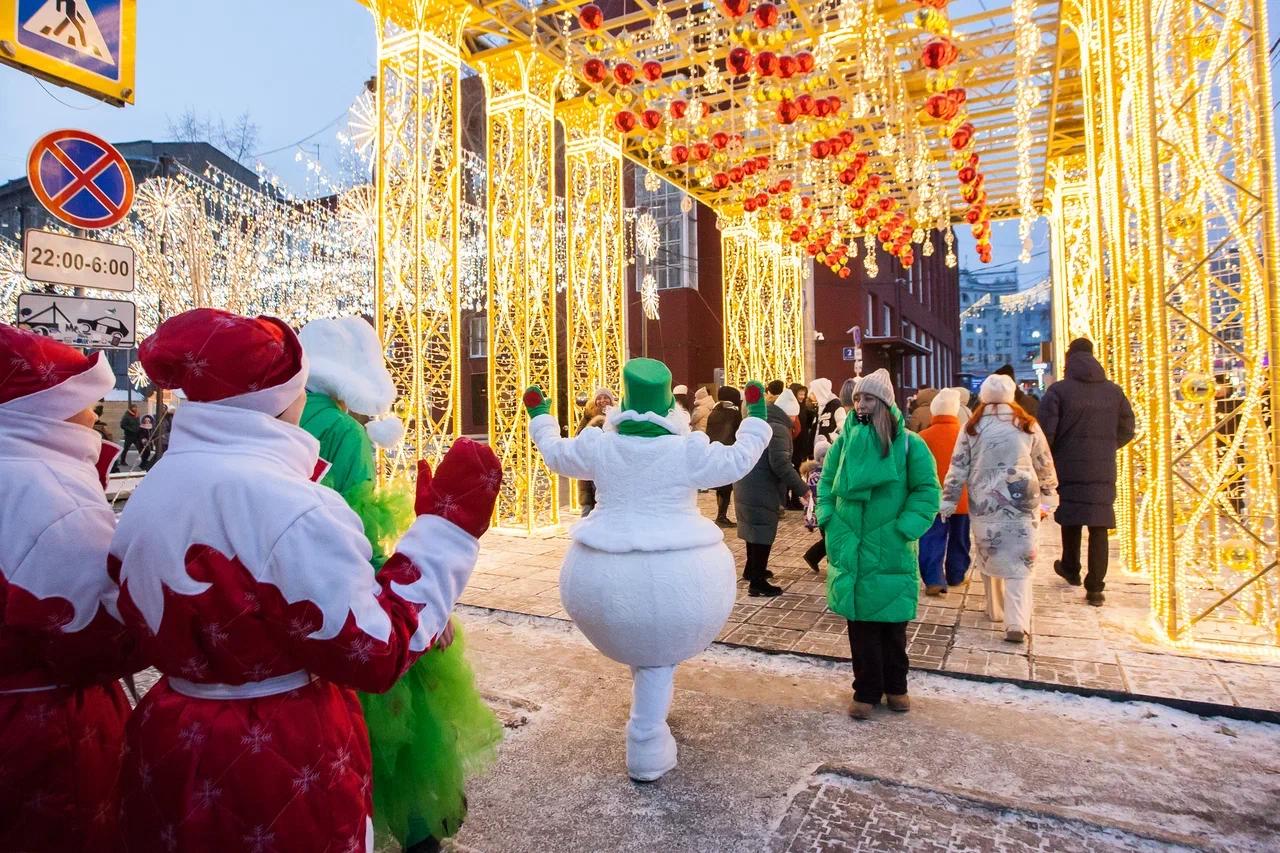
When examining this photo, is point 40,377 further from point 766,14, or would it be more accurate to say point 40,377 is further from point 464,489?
point 766,14

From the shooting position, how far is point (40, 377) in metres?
1.80

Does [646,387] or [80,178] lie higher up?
[80,178]

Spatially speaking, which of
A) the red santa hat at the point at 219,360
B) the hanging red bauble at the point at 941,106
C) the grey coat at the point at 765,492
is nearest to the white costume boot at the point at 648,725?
the red santa hat at the point at 219,360

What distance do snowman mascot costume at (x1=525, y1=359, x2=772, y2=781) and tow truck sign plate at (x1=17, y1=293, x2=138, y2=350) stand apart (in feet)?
10.7

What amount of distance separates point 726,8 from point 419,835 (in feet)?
19.8

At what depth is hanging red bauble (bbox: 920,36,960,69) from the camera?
245 inches

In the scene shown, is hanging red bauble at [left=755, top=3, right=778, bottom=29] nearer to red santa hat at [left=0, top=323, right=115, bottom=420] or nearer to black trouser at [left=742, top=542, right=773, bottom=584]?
black trouser at [left=742, top=542, right=773, bottom=584]

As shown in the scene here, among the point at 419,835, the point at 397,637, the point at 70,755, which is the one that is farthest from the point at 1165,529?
the point at 70,755

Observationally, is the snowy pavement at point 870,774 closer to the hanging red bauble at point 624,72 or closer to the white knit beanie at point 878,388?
the white knit beanie at point 878,388

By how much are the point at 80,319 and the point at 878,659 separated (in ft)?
17.2

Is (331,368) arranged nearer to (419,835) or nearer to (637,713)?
(419,835)

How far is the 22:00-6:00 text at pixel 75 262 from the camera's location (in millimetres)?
4406

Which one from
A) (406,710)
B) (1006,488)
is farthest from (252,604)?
(1006,488)

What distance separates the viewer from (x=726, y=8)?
6.04m
